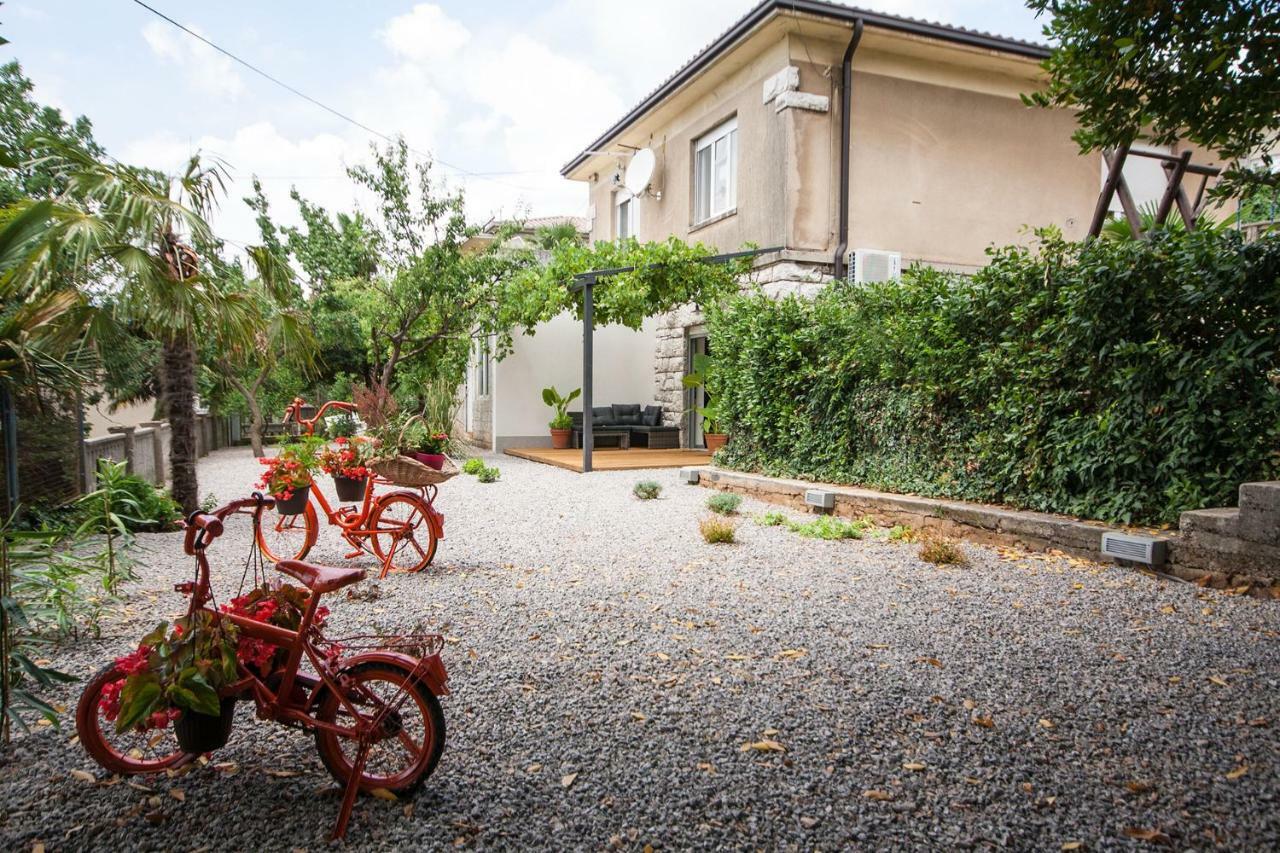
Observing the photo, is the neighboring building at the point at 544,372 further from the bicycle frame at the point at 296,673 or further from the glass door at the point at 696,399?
the bicycle frame at the point at 296,673

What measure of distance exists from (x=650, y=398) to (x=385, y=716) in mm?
13689

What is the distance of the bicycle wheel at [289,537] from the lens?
220 inches

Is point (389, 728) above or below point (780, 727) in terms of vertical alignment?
above

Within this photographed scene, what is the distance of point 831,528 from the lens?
6.39 m

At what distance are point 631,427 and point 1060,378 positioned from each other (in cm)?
981

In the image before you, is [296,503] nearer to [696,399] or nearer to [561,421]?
[561,421]

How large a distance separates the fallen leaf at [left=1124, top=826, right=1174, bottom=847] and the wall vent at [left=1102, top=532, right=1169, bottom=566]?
3.16 m

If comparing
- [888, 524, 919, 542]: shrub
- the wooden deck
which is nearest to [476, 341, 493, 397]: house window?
the wooden deck

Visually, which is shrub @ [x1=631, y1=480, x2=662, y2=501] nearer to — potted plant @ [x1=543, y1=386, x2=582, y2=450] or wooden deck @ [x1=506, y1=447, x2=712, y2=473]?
wooden deck @ [x1=506, y1=447, x2=712, y2=473]

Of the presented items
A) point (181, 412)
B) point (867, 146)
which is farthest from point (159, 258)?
point (867, 146)

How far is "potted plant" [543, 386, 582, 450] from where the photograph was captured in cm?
1509

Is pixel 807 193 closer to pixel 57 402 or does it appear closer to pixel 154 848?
pixel 57 402

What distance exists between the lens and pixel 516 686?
3135 mm

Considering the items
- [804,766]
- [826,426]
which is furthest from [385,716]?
[826,426]
